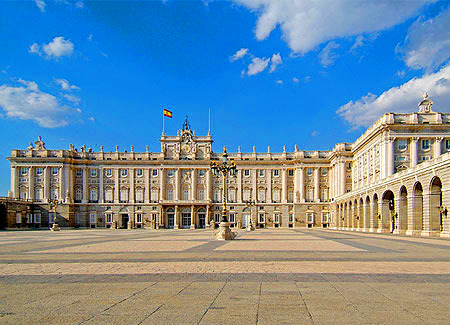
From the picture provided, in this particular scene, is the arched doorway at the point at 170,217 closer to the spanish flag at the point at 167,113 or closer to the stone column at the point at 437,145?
the spanish flag at the point at 167,113

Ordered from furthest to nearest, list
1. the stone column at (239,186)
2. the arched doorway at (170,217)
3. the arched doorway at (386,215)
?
the stone column at (239,186) → the arched doorway at (170,217) → the arched doorway at (386,215)

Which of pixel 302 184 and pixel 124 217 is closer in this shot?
pixel 302 184

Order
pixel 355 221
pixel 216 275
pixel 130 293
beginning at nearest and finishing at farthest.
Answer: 1. pixel 130 293
2. pixel 216 275
3. pixel 355 221

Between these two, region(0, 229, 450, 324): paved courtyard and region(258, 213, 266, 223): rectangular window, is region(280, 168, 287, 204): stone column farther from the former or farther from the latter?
region(0, 229, 450, 324): paved courtyard

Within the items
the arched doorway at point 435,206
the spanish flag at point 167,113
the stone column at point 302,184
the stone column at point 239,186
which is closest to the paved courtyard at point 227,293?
the arched doorway at point 435,206

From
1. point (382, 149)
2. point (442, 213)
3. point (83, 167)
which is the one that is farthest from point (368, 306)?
point (83, 167)

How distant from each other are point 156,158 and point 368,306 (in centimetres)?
8894

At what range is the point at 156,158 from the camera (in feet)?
311

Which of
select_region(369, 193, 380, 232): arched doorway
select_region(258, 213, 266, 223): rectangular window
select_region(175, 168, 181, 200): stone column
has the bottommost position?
select_region(258, 213, 266, 223): rectangular window

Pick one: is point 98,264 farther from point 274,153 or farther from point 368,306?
point 274,153

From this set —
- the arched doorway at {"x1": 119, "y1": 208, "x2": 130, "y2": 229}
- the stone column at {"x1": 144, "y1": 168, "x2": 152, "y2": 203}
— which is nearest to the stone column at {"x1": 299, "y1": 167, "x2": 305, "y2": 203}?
the stone column at {"x1": 144, "y1": 168, "x2": 152, "y2": 203}

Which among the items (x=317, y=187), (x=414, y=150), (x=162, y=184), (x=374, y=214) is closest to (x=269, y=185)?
(x=317, y=187)

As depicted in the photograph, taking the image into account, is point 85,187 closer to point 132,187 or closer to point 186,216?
point 132,187

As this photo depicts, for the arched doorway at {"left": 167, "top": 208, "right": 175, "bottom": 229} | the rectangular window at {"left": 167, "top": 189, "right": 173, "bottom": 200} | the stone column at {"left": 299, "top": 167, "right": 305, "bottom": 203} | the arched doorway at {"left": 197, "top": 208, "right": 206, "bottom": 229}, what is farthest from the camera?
the rectangular window at {"left": 167, "top": 189, "right": 173, "bottom": 200}
